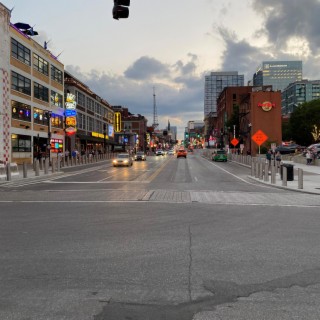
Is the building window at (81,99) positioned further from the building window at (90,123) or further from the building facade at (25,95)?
the building facade at (25,95)

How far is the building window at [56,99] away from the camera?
61.4 meters

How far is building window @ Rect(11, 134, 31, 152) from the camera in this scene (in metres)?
47.1

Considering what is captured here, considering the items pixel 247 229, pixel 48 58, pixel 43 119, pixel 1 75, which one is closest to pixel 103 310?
pixel 247 229

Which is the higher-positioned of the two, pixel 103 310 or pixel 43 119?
pixel 43 119

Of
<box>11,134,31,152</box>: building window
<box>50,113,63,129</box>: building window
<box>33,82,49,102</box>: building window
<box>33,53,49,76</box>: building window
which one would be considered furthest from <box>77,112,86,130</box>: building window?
<box>11,134,31,152</box>: building window

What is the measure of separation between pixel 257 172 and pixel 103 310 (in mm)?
24360

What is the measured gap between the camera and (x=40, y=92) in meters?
56.0

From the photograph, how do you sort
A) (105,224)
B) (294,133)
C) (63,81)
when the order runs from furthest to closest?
(294,133)
(63,81)
(105,224)

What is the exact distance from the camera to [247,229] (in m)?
9.59

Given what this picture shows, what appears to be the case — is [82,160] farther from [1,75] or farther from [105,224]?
[105,224]

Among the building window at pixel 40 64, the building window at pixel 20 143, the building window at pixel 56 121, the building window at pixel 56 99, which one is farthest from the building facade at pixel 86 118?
the building window at pixel 20 143

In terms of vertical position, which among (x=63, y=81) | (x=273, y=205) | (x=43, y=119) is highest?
(x=63, y=81)

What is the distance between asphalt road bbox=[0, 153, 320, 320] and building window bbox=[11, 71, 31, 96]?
3760 cm

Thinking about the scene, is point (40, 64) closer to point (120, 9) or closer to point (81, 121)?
point (81, 121)
